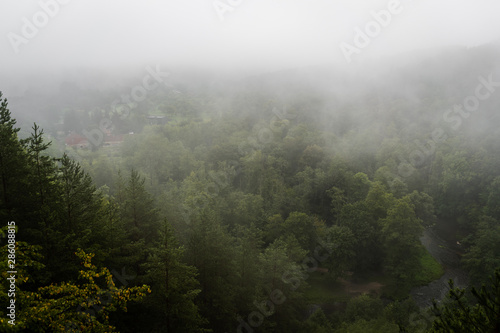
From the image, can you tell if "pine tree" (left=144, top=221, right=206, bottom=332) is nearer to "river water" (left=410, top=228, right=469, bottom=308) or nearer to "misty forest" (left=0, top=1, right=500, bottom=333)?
"misty forest" (left=0, top=1, right=500, bottom=333)

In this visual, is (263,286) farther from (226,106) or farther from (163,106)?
(163,106)

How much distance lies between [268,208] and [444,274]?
31031mm

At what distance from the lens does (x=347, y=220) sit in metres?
48.8

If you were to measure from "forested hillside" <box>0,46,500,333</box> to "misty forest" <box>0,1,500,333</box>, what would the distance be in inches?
8.1

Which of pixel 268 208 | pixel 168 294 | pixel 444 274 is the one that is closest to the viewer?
pixel 168 294

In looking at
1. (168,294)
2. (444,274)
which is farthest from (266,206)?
(168,294)

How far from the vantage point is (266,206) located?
56188 millimetres

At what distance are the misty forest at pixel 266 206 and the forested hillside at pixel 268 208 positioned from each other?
207 mm

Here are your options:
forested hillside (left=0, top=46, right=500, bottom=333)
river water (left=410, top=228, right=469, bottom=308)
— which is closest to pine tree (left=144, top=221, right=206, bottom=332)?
forested hillside (left=0, top=46, right=500, bottom=333)

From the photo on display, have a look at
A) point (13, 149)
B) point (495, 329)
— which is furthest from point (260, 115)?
point (495, 329)

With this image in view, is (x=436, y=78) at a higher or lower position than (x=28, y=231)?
higher

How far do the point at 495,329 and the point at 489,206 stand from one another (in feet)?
192

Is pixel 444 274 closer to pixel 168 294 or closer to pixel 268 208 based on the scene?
pixel 268 208

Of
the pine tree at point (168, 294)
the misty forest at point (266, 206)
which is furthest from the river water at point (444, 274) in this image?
the pine tree at point (168, 294)
